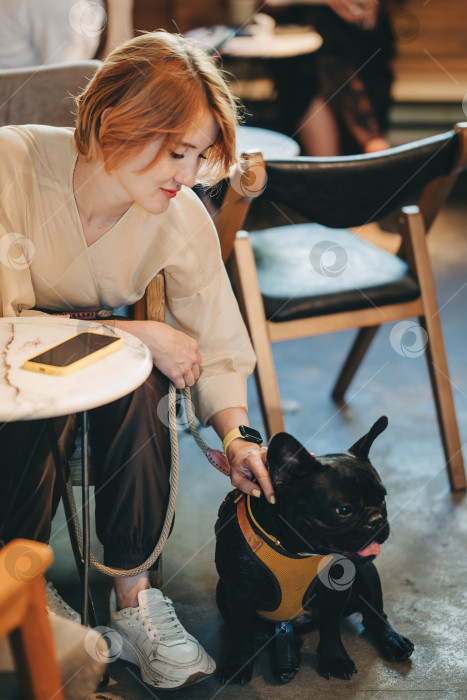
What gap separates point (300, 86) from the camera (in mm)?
4047

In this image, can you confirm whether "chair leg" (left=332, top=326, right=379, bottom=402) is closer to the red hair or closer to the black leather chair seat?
the black leather chair seat

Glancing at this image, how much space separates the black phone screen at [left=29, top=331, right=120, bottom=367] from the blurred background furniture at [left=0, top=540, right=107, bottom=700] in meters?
0.35

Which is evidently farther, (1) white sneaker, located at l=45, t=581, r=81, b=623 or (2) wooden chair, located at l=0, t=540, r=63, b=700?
(1) white sneaker, located at l=45, t=581, r=81, b=623

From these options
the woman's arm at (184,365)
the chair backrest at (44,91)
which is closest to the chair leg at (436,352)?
the woman's arm at (184,365)

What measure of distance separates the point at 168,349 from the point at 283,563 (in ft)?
1.31

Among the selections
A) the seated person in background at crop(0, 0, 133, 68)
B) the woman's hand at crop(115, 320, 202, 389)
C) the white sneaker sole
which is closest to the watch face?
the woman's hand at crop(115, 320, 202, 389)

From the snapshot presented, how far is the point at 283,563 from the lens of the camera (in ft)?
4.25

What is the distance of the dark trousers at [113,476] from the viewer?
1.30m

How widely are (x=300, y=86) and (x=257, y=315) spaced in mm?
2580

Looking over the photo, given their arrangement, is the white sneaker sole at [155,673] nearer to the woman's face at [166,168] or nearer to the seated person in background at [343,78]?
the woman's face at [166,168]

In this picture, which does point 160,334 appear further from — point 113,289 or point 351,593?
point 351,593

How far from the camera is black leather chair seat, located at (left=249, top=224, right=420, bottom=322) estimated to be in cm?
182

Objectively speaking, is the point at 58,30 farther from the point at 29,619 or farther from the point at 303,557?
the point at 29,619

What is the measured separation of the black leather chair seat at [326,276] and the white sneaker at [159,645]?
0.70 m
